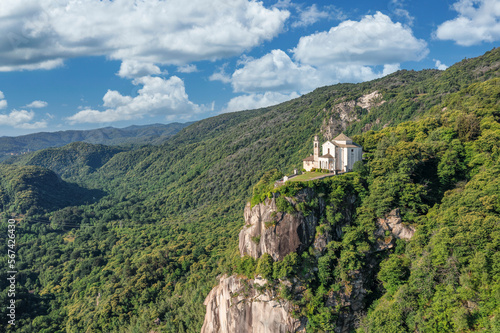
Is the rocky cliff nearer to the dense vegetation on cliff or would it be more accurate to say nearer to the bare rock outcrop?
the bare rock outcrop

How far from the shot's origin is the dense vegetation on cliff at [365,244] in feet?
138

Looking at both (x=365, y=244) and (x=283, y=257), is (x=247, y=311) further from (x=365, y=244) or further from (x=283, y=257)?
(x=365, y=244)

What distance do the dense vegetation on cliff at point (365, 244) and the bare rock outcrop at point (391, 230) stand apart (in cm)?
109

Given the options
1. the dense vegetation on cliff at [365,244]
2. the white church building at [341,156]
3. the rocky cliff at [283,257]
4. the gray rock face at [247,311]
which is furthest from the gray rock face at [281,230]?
the white church building at [341,156]

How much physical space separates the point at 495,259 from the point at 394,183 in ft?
56.3

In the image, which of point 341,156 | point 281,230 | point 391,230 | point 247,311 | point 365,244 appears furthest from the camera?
point 341,156

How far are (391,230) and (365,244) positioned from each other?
4768 millimetres

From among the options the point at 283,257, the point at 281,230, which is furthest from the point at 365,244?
the point at 281,230

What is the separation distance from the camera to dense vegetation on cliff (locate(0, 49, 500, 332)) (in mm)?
42062

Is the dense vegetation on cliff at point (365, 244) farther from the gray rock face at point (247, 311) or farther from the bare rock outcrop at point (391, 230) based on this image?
Result: the gray rock face at point (247, 311)

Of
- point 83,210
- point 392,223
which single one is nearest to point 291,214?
point 392,223

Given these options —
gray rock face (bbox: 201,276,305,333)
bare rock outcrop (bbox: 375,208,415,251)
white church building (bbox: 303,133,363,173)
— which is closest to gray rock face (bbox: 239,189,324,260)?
gray rock face (bbox: 201,276,305,333)

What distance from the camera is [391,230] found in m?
51.5

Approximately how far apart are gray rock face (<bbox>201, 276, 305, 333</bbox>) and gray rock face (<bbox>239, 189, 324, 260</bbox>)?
5.21 metres
